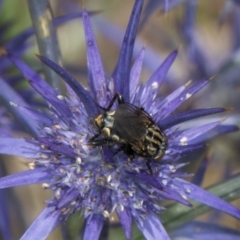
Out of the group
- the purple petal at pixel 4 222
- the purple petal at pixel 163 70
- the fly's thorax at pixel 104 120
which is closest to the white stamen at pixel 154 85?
the purple petal at pixel 163 70

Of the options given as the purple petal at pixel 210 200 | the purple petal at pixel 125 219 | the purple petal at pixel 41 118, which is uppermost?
the purple petal at pixel 41 118

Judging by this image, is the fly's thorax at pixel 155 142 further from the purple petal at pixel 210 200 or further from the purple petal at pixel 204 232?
the purple petal at pixel 204 232

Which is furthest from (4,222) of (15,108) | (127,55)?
(127,55)

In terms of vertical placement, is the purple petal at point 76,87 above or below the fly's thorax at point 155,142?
above

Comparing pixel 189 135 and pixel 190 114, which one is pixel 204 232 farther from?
pixel 190 114

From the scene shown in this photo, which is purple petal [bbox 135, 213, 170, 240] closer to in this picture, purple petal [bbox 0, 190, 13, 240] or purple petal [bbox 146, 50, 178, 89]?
purple petal [bbox 146, 50, 178, 89]

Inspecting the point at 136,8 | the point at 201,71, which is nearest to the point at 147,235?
the point at 136,8

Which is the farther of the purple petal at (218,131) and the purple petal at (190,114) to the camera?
the purple petal at (218,131)
